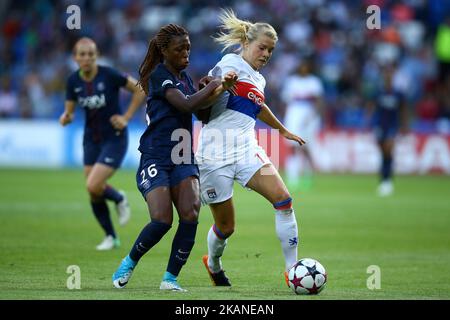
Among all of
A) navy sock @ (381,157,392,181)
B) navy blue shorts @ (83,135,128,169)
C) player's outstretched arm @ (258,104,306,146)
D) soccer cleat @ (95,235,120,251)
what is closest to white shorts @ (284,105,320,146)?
navy sock @ (381,157,392,181)

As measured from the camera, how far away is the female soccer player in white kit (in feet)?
30.0

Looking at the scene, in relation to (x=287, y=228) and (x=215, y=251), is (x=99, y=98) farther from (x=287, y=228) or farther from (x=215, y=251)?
(x=287, y=228)

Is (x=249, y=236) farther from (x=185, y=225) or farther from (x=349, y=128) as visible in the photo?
(x=349, y=128)

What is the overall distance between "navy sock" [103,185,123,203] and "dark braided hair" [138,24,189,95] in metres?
4.17

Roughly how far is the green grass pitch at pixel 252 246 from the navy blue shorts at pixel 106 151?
1149mm

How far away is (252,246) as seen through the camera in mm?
12797

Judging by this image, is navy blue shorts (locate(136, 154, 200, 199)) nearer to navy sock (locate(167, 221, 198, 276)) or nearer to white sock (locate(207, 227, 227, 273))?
navy sock (locate(167, 221, 198, 276))

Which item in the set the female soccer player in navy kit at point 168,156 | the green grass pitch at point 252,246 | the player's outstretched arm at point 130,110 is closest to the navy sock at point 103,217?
the green grass pitch at point 252,246

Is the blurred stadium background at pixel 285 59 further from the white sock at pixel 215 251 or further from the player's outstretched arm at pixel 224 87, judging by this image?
the player's outstretched arm at pixel 224 87

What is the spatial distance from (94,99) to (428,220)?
21.5ft

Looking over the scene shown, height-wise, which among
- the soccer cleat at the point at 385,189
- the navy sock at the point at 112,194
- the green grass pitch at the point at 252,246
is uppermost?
the navy sock at the point at 112,194

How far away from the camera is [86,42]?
12.5 m

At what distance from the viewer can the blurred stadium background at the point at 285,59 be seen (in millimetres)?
26750

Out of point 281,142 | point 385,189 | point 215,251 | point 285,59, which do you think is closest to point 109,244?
point 215,251
